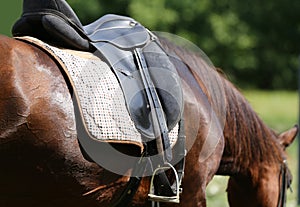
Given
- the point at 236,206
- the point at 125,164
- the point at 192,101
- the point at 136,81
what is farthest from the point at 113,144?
the point at 236,206

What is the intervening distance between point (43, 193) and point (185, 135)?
869mm

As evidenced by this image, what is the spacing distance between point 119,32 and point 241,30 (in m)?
26.0

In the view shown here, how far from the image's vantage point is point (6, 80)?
2.65 m

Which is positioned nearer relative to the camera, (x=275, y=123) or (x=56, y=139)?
(x=56, y=139)

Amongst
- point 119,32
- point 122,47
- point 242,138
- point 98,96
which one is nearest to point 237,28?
point 242,138

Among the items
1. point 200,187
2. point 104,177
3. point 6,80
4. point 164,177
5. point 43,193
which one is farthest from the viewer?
point 200,187

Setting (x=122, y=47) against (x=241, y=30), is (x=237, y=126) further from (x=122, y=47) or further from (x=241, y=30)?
(x=241, y=30)

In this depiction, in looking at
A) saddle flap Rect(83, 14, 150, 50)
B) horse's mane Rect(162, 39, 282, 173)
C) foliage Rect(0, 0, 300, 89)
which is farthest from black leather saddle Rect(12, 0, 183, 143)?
foliage Rect(0, 0, 300, 89)

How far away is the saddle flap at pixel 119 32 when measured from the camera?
333cm

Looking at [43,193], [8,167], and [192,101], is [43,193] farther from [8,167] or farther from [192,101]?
[192,101]

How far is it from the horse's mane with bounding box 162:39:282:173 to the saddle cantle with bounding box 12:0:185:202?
0.39m

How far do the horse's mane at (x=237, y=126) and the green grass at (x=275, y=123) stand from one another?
363 mm

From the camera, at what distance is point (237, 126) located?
3.95 metres

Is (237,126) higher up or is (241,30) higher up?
(237,126)
